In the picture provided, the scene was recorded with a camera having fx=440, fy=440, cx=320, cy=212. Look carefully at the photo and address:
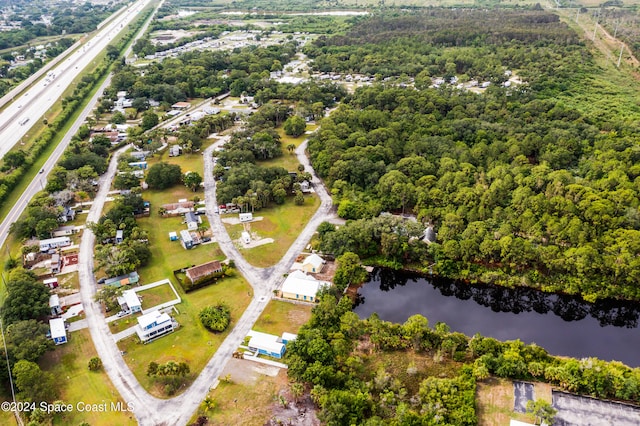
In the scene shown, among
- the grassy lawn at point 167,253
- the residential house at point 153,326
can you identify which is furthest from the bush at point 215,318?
the grassy lawn at point 167,253

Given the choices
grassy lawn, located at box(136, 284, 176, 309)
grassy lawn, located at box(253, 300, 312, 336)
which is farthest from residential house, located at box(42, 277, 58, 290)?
grassy lawn, located at box(253, 300, 312, 336)

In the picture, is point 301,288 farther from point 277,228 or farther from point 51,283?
point 51,283

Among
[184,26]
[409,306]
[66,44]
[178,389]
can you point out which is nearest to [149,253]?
[178,389]

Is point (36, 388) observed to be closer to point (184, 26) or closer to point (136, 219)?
point (136, 219)

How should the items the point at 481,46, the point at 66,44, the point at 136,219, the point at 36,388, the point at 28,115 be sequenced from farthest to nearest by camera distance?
1. the point at 66,44
2. the point at 481,46
3. the point at 28,115
4. the point at 136,219
5. the point at 36,388

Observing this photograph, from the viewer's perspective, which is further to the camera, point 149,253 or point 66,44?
point 66,44

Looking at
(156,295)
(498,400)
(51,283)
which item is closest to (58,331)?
(51,283)

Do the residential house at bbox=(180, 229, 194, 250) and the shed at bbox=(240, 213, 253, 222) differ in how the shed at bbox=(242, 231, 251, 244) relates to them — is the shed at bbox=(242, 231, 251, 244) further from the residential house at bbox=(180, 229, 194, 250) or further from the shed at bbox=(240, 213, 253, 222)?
the residential house at bbox=(180, 229, 194, 250)
